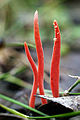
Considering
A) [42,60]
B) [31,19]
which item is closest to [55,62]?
[42,60]

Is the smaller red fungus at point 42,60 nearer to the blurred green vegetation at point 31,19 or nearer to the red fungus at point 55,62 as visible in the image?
the red fungus at point 55,62

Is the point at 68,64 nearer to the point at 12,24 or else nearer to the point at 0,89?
the point at 0,89

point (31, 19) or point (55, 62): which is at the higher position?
point (31, 19)

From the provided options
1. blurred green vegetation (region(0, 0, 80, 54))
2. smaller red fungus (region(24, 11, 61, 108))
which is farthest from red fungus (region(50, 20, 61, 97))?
blurred green vegetation (region(0, 0, 80, 54))

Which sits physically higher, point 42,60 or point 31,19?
point 31,19

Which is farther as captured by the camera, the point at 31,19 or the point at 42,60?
the point at 31,19

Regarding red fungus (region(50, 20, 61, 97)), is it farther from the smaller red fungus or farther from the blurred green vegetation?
the blurred green vegetation

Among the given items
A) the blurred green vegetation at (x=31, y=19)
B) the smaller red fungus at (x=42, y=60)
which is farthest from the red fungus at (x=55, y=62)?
the blurred green vegetation at (x=31, y=19)

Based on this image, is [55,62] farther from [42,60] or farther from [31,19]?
[31,19]

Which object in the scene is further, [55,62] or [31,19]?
[31,19]
